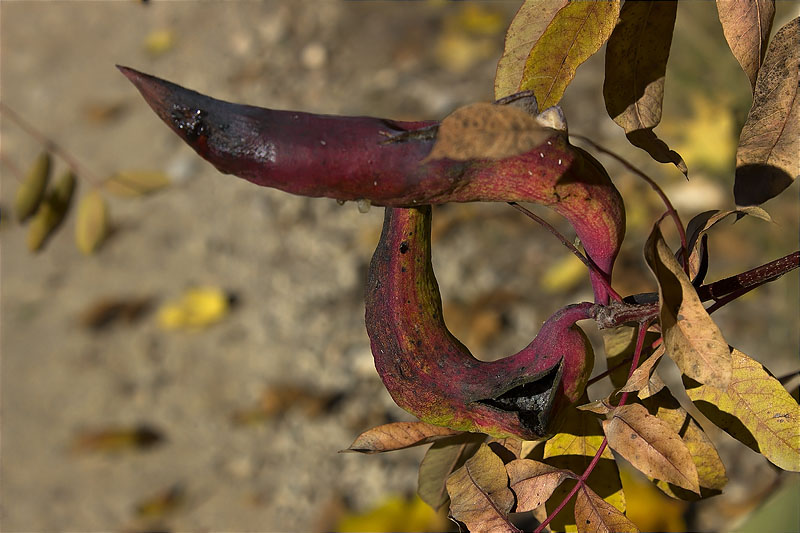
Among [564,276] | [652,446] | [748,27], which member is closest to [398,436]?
[652,446]

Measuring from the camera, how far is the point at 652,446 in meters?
0.57

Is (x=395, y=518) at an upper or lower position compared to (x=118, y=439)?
lower

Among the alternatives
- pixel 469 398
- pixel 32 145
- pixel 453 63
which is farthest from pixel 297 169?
pixel 32 145

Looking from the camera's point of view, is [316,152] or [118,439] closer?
[316,152]

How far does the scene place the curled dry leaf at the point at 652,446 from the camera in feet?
1.86

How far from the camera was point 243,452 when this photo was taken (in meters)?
1.80

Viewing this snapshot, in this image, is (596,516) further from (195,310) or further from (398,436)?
(195,310)

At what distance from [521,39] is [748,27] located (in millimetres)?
171

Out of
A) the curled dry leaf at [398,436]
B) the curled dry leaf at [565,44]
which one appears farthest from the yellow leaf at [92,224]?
the curled dry leaf at [565,44]

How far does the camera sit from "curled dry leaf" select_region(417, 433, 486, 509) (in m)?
0.68

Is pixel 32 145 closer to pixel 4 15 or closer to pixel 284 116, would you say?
pixel 4 15

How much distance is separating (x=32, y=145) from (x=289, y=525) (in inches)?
69.9

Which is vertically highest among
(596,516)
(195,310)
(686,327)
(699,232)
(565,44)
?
(195,310)

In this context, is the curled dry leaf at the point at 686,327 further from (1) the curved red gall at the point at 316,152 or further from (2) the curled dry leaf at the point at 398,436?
(2) the curled dry leaf at the point at 398,436
